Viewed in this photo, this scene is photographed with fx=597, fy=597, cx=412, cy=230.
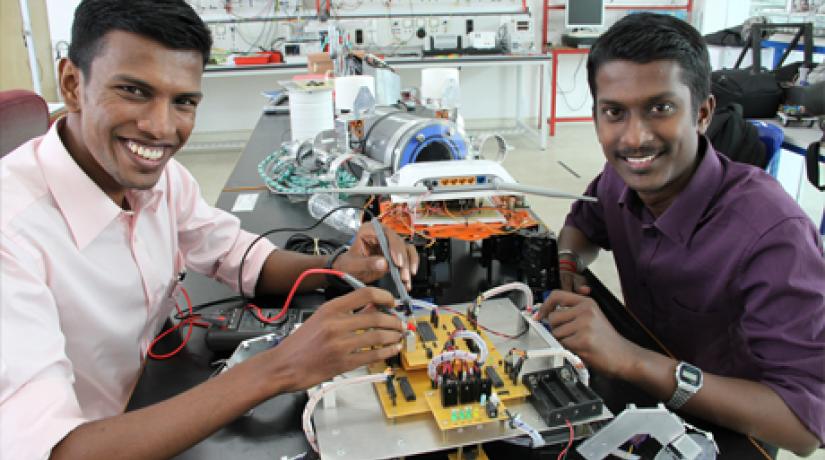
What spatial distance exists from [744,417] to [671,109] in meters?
0.55

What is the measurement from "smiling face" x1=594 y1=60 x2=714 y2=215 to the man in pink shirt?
0.46 meters

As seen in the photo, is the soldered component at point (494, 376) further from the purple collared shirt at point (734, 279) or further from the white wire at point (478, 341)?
the purple collared shirt at point (734, 279)

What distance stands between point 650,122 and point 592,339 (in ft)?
1.47

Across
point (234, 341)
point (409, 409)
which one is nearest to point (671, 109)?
point (409, 409)

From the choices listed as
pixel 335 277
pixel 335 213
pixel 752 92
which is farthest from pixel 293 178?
pixel 752 92

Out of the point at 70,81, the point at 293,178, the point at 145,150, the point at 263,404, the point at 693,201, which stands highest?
the point at 70,81

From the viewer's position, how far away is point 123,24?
3.06 ft

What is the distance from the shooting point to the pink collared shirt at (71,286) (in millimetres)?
726

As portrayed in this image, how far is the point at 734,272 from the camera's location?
1.02 meters

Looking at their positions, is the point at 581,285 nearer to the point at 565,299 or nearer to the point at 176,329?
the point at 565,299

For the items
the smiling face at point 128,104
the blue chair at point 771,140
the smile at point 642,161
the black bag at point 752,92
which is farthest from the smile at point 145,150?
the black bag at point 752,92

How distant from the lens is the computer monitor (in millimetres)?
5750

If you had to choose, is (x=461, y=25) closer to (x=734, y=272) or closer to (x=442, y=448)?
(x=734, y=272)

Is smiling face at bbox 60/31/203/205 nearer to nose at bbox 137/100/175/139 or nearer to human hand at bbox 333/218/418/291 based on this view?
nose at bbox 137/100/175/139
